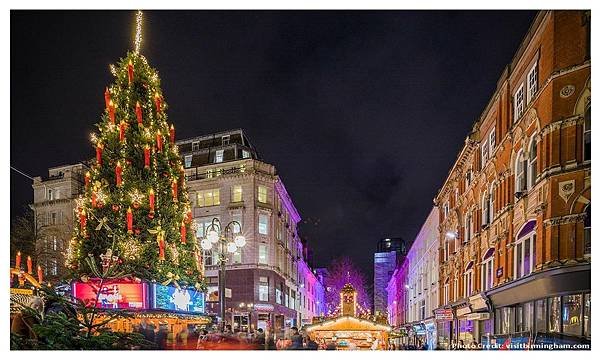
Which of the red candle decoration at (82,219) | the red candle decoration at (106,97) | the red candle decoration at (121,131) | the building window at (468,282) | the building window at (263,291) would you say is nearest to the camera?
the red candle decoration at (106,97)

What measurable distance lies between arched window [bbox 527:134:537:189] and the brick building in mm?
19

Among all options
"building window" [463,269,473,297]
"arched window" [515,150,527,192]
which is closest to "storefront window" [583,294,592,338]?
"arched window" [515,150,527,192]

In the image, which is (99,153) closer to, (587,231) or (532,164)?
(532,164)

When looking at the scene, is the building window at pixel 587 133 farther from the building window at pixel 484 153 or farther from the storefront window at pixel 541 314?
the building window at pixel 484 153

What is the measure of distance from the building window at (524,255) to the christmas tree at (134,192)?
7147 millimetres

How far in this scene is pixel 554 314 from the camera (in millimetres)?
7465

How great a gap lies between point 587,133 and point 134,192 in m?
9.19

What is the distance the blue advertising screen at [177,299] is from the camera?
981cm

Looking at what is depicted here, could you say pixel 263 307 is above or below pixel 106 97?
below

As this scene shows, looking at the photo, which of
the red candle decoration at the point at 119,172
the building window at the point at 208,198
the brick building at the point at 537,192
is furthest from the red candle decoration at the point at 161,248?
the brick building at the point at 537,192

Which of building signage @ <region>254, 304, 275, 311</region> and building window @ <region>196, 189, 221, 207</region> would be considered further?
building signage @ <region>254, 304, 275, 311</region>

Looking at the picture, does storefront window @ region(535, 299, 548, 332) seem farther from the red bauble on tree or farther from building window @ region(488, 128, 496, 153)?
the red bauble on tree

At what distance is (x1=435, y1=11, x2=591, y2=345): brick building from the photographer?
7012 millimetres

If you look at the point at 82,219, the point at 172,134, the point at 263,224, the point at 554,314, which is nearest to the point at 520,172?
the point at 554,314
